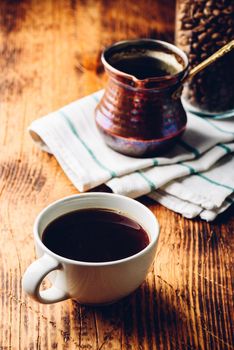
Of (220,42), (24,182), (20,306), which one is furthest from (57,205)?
(220,42)

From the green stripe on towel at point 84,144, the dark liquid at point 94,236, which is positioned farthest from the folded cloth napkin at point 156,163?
the dark liquid at point 94,236

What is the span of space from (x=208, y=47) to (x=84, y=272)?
1.60ft

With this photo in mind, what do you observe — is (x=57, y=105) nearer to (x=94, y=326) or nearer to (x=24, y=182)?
(x=24, y=182)

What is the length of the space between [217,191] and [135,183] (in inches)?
4.2

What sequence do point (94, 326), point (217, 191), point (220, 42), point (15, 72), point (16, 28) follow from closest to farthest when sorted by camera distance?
point (94, 326)
point (217, 191)
point (220, 42)
point (15, 72)
point (16, 28)

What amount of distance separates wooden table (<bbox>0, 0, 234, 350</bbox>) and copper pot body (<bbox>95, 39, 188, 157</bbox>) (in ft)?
0.29

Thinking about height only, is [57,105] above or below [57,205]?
below

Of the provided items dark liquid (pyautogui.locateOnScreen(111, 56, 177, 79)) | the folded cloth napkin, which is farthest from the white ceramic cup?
dark liquid (pyautogui.locateOnScreen(111, 56, 177, 79))

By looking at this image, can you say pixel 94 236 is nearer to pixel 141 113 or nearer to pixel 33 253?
pixel 33 253

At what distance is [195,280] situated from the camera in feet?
2.27

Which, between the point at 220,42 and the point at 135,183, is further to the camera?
the point at 220,42

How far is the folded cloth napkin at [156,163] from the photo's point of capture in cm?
81

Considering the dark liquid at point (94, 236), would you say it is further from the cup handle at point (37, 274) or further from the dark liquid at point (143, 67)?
the dark liquid at point (143, 67)

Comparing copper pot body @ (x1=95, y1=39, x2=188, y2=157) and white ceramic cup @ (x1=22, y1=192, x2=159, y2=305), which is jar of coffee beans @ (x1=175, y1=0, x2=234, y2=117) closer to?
copper pot body @ (x1=95, y1=39, x2=188, y2=157)
